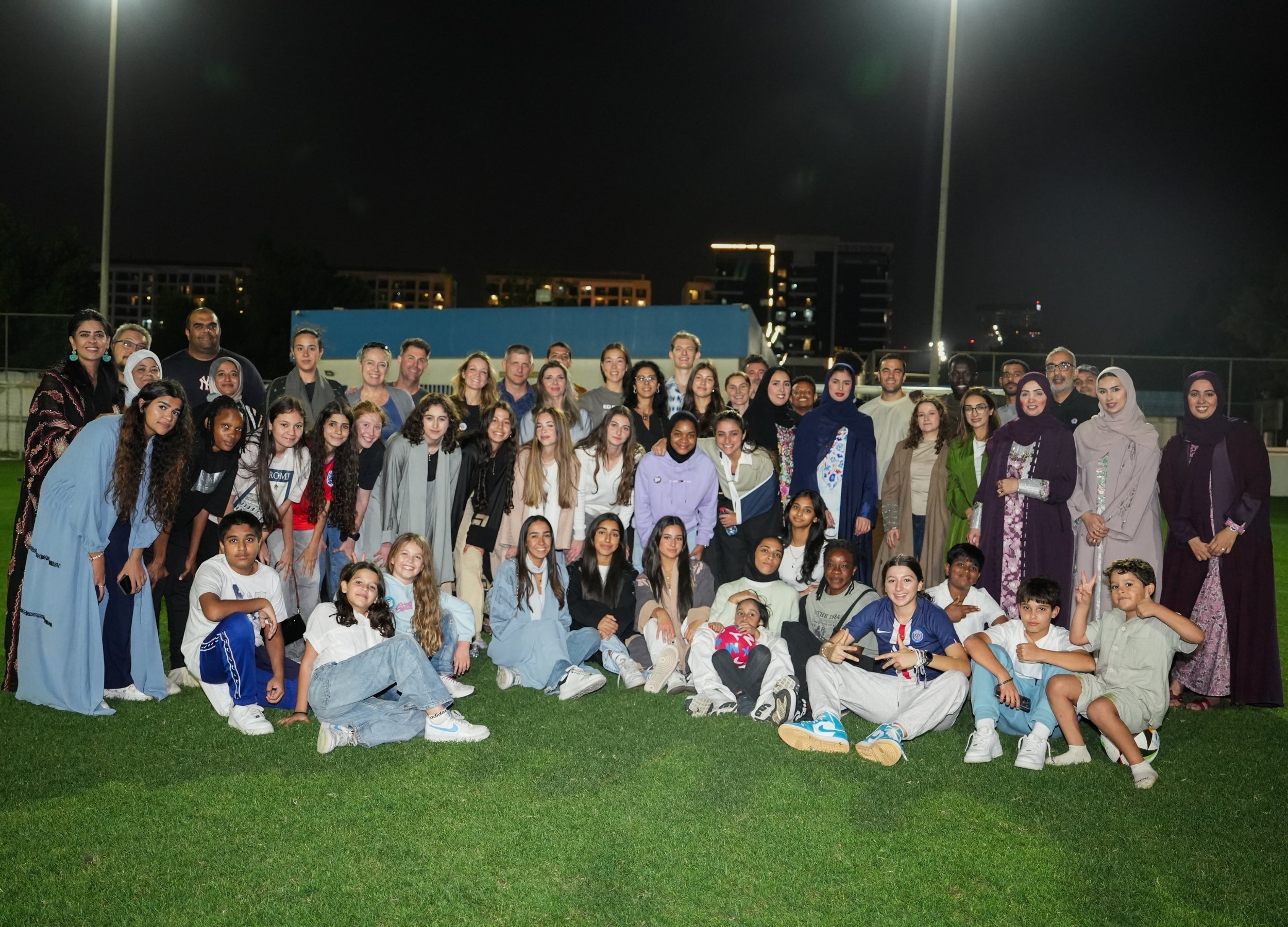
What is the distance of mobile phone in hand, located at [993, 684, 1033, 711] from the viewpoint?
17.1 feet

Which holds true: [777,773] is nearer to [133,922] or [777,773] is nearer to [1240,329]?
[133,922]

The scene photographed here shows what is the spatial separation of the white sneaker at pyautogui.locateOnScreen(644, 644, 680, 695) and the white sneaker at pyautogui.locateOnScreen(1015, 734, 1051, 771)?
→ 2.04 metres

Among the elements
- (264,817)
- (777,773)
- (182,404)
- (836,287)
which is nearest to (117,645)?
(182,404)

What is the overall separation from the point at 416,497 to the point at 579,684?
5.73 feet

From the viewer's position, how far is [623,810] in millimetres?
4234

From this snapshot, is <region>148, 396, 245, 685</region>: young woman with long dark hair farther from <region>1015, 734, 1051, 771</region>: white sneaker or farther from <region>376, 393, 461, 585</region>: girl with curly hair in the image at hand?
<region>1015, 734, 1051, 771</region>: white sneaker

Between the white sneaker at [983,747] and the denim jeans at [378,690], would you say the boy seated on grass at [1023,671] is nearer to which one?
the white sneaker at [983,747]

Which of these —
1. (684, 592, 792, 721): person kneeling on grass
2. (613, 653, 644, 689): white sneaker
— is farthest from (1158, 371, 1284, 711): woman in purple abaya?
(613, 653, 644, 689): white sneaker

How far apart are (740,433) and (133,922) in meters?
4.76

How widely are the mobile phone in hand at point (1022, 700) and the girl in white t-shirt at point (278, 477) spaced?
426 centimetres

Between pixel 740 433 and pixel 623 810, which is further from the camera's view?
pixel 740 433

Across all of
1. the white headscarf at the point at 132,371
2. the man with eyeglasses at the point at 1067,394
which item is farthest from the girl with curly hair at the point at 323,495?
the man with eyeglasses at the point at 1067,394

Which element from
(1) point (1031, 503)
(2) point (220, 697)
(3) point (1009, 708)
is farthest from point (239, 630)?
(1) point (1031, 503)

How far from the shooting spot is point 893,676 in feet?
17.9
